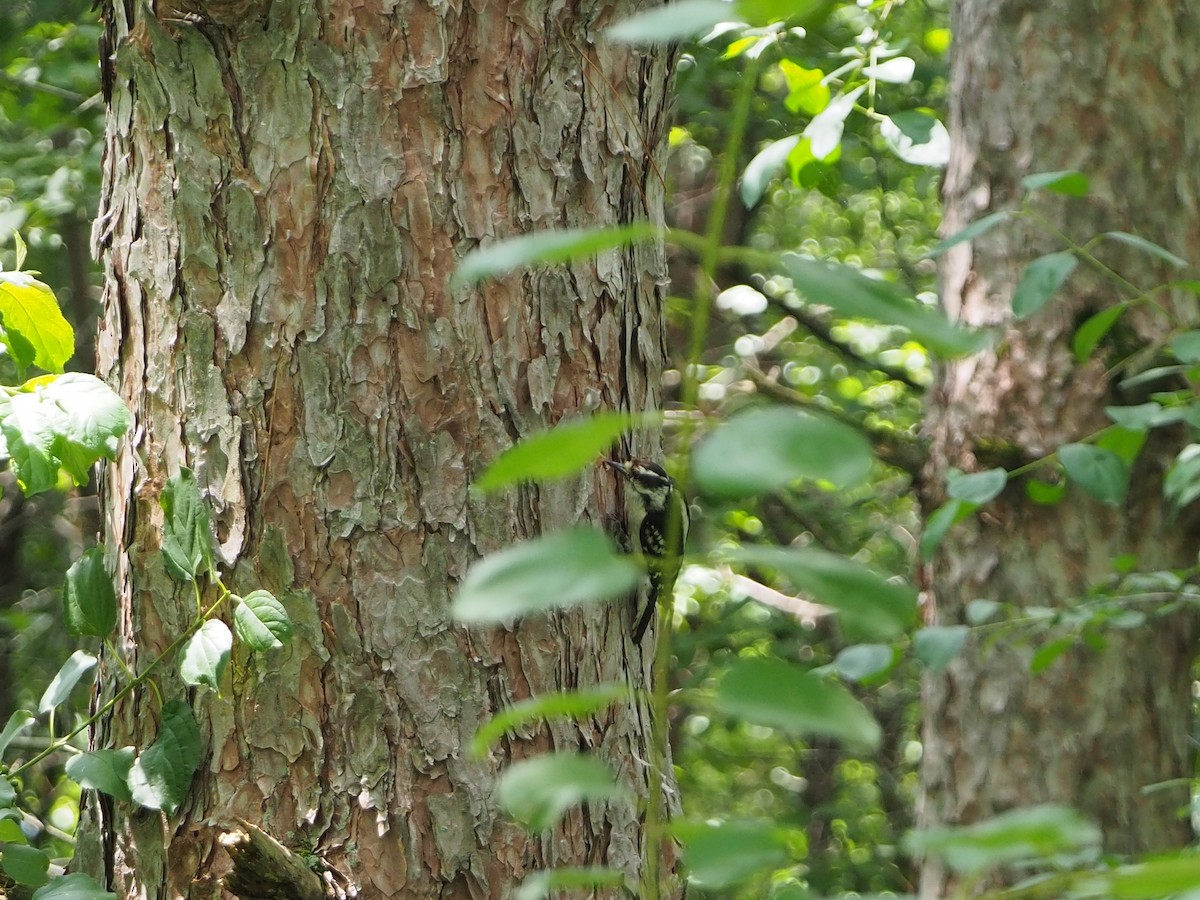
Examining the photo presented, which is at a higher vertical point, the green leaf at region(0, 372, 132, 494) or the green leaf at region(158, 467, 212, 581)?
the green leaf at region(0, 372, 132, 494)

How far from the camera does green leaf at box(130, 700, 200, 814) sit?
5.03 ft

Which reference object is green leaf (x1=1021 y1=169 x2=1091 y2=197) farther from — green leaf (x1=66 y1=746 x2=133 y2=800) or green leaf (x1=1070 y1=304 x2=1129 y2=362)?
green leaf (x1=66 y1=746 x2=133 y2=800)

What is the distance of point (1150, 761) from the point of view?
10.5 feet

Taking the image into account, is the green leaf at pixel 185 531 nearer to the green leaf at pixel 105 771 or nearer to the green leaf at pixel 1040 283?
the green leaf at pixel 105 771

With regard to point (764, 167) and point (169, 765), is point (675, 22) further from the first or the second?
point (764, 167)

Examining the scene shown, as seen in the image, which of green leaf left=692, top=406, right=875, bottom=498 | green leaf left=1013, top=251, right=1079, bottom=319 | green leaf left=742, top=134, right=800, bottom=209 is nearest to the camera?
green leaf left=692, top=406, right=875, bottom=498

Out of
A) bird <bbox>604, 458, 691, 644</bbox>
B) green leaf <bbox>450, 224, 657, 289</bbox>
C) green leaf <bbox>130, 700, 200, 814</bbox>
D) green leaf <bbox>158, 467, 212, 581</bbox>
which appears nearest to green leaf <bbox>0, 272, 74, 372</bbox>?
green leaf <bbox>158, 467, 212, 581</bbox>

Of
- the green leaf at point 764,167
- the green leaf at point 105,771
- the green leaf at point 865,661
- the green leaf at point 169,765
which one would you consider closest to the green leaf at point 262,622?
the green leaf at point 169,765

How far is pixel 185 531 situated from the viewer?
5.10ft

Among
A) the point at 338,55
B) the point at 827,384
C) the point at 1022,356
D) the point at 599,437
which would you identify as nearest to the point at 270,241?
the point at 338,55

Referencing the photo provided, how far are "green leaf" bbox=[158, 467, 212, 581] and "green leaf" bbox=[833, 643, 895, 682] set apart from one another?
3.22ft

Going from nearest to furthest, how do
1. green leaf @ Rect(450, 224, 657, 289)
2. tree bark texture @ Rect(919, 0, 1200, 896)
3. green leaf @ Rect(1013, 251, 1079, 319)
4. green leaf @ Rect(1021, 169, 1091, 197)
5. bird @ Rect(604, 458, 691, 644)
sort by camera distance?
green leaf @ Rect(450, 224, 657, 289), green leaf @ Rect(1021, 169, 1091, 197), green leaf @ Rect(1013, 251, 1079, 319), bird @ Rect(604, 458, 691, 644), tree bark texture @ Rect(919, 0, 1200, 896)

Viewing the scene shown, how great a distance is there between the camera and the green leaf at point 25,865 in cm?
159

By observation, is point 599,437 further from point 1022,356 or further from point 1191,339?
point 1022,356
